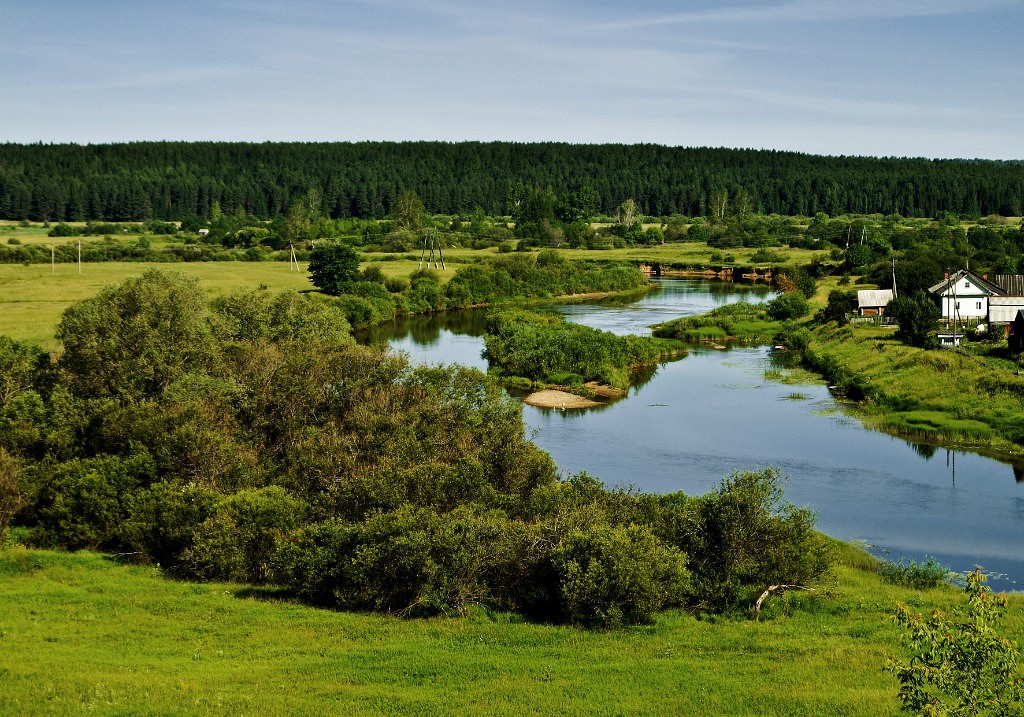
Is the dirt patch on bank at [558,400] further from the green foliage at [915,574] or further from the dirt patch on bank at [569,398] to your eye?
the green foliage at [915,574]

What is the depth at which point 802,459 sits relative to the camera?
40.2 meters

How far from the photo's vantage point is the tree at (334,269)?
89.6 meters

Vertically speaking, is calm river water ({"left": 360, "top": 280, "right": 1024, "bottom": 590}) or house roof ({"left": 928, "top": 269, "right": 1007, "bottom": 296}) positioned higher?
house roof ({"left": 928, "top": 269, "right": 1007, "bottom": 296})

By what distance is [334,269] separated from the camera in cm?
8988

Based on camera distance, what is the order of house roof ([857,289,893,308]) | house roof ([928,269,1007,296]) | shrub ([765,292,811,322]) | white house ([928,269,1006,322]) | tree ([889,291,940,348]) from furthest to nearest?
shrub ([765,292,811,322]) < house roof ([857,289,893,308]) < white house ([928,269,1006,322]) < house roof ([928,269,1007,296]) < tree ([889,291,940,348])

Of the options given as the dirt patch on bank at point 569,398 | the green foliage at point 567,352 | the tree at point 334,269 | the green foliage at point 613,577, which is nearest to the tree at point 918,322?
the green foliage at point 567,352

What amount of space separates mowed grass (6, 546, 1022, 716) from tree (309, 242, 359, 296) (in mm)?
65600

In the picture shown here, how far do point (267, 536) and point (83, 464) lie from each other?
681 centimetres

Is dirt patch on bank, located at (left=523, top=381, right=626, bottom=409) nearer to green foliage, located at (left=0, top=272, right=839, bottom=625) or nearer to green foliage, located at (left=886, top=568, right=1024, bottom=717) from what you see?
green foliage, located at (left=0, top=272, right=839, bottom=625)

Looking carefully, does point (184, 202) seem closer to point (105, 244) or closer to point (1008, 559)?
point (105, 244)

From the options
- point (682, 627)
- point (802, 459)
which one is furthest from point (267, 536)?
point (802, 459)

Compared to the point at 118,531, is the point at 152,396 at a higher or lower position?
higher

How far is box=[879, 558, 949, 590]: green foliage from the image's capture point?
2619cm

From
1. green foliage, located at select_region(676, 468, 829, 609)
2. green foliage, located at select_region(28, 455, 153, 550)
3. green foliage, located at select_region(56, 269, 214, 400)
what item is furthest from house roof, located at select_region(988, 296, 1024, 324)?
green foliage, located at select_region(28, 455, 153, 550)
